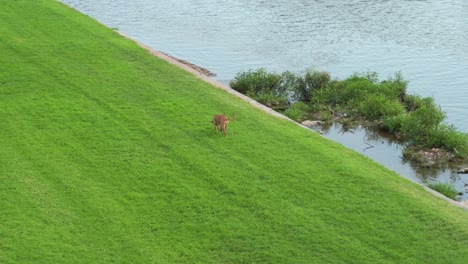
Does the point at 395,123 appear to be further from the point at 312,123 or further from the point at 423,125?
the point at 312,123

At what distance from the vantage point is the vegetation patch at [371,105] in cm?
1764

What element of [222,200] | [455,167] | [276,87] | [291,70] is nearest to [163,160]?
[222,200]

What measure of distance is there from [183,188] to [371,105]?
27.8 ft

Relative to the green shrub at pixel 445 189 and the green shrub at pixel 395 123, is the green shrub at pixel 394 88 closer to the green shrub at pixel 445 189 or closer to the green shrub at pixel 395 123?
the green shrub at pixel 395 123

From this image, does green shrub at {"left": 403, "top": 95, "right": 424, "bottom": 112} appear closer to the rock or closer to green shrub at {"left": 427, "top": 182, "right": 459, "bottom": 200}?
the rock

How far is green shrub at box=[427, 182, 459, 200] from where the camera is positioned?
14.9 m

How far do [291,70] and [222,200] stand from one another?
1138 centimetres

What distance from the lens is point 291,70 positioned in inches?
903

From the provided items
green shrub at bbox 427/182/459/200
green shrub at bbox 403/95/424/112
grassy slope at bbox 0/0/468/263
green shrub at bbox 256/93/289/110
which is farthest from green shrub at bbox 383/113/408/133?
grassy slope at bbox 0/0/468/263

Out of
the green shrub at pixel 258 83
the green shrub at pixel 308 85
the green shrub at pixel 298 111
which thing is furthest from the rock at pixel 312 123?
the green shrub at pixel 258 83

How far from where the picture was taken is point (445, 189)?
1498cm

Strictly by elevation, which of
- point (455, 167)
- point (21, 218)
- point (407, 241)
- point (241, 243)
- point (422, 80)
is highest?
point (422, 80)

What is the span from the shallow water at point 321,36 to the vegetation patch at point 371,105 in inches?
23.4

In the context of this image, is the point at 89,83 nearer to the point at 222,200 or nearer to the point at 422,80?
the point at 222,200
